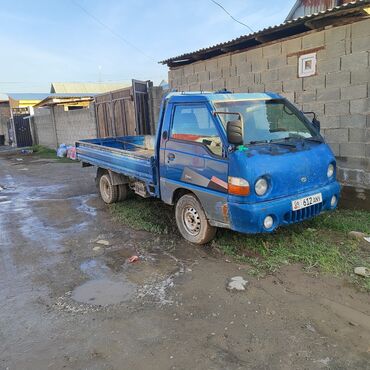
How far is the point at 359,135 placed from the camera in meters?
5.86

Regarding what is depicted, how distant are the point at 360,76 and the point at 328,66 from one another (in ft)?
1.94

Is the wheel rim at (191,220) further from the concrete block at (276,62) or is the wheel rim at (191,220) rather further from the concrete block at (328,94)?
the concrete block at (276,62)

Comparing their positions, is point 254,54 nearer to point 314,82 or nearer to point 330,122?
point 314,82

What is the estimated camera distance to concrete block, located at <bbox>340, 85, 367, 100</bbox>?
5.66 meters

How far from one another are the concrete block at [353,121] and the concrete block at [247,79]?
2110 mm

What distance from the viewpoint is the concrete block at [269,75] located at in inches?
273

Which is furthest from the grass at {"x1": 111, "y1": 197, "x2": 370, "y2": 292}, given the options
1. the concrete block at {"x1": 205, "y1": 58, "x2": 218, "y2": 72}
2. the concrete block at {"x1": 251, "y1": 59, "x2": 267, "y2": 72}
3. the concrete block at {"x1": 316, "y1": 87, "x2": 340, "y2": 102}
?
the concrete block at {"x1": 205, "y1": 58, "x2": 218, "y2": 72}

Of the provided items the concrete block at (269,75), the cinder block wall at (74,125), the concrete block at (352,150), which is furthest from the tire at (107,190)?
the cinder block wall at (74,125)

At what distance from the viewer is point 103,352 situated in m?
2.86

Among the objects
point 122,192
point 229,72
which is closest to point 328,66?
point 229,72

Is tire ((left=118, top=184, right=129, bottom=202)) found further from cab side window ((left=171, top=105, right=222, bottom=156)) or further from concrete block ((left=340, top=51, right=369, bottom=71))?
concrete block ((left=340, top=51, right=369, bottom=71))

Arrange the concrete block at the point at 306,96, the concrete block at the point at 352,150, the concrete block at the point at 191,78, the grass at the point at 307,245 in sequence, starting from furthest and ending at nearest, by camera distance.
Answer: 1. the concrete block at the point at 191,78
2. the concrete block at the point at 306,96
3. the concrete block at the point at 352,150
4. the grass at the point at 307,245

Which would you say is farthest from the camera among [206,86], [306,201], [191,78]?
[191,78]

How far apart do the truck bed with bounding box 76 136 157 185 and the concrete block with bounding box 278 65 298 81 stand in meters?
2.78
